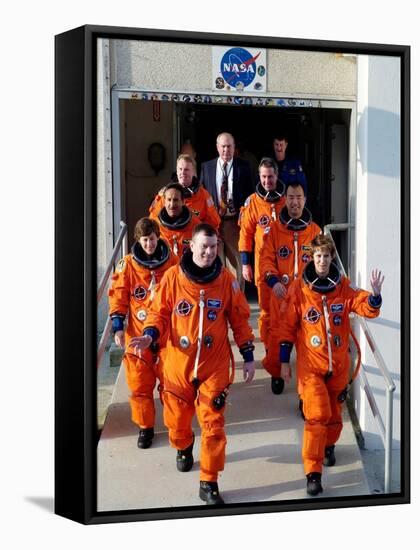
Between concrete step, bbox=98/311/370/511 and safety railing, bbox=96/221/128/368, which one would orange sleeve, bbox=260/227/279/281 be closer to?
concrete step, bbox=98/311/370/511

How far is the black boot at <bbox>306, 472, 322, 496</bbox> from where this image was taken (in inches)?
226

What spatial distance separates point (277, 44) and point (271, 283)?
1240 millimetres

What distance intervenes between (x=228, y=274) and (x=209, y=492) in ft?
3.52

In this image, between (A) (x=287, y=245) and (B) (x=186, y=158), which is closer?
(B) (x=186, y=158)

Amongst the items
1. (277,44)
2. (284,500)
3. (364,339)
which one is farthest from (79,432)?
(277,44)

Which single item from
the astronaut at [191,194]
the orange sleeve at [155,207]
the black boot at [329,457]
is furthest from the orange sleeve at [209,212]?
the black boot at [329,457]

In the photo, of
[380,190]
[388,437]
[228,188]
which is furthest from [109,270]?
[388,437]

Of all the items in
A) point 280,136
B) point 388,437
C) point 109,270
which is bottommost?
point 388,437

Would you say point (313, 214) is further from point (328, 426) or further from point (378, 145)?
point (328, 426)

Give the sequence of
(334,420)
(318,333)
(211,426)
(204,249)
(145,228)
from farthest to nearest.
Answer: (334,420) < (318,333) < (145,228) < (211,426) < (204,249)

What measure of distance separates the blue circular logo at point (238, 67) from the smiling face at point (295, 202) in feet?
2.03

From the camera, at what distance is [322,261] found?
571 cm

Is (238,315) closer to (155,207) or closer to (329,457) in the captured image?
(155,207)

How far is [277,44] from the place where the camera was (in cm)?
561
